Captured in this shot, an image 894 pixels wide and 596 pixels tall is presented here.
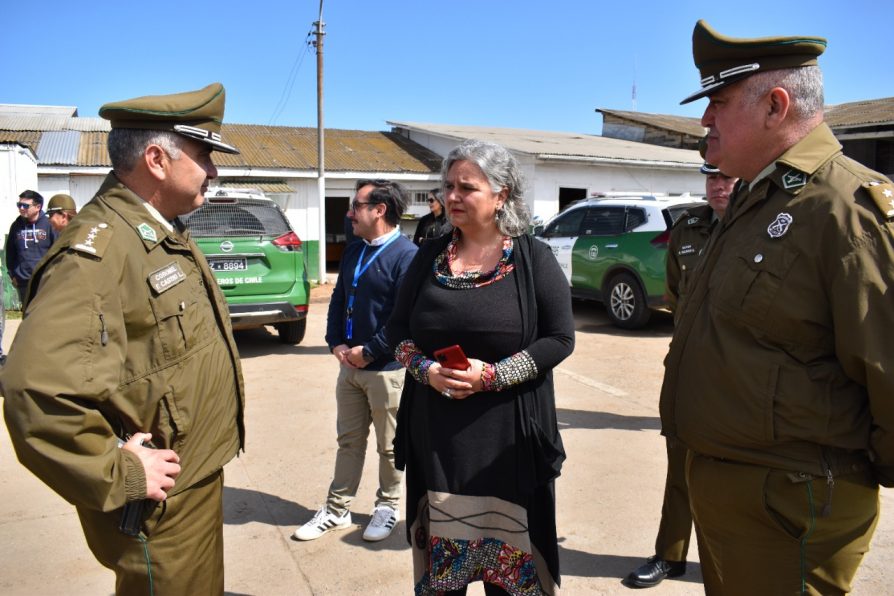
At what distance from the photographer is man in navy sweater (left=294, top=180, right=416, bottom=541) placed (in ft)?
12.5

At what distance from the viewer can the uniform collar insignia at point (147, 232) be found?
6.43ft

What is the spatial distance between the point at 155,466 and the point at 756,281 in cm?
169

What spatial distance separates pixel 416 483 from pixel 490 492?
328mm

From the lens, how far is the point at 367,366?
149 inches

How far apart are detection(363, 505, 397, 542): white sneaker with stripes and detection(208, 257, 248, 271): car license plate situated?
468 cm

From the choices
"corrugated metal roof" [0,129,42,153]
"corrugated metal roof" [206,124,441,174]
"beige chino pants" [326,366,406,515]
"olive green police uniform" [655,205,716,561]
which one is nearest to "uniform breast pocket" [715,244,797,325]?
"olive green police uniform" [655,205,716,561]

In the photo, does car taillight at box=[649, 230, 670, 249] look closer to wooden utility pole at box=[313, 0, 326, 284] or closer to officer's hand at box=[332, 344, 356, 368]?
officer's hand at box=[332, 344, 356, 368]

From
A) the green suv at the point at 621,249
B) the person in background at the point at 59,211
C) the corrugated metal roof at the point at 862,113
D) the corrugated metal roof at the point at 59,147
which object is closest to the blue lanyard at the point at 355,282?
the person in background at the point at 59,211

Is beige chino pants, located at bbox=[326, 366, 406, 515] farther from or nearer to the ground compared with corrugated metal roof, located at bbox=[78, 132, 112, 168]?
nearer to the ground

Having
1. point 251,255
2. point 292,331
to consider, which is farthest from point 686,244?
point 292,331

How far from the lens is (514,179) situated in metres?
2.67

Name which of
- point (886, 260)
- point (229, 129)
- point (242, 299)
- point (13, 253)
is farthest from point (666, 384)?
point (229, 129)

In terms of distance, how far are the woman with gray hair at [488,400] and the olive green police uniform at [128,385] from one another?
73 cm

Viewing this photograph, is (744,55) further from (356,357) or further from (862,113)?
(862,113)
